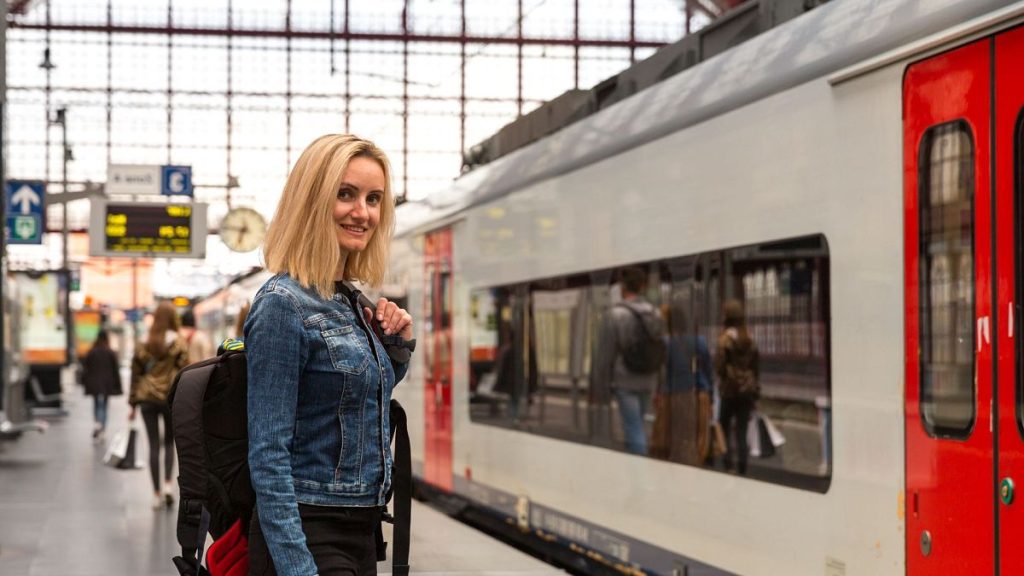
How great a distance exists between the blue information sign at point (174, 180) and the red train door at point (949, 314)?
54.2 ft

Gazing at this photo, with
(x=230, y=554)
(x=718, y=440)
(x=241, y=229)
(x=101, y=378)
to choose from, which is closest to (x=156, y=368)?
(x=718, y=440)

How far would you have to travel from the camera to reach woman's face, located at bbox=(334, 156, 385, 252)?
3.17 meters

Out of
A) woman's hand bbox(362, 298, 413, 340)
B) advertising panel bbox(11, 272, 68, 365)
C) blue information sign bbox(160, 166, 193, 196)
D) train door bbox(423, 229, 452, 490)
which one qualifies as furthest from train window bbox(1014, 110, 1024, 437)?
advertising panel bbox(11, 272, 68, 365)

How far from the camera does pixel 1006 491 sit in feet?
14.6

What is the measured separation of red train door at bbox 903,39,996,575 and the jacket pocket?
2.17 meters

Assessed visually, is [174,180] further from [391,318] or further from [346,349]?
[346,349]

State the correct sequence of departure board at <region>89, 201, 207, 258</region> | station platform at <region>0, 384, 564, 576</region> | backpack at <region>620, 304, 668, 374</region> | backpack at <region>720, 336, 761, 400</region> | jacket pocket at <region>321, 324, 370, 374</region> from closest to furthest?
jacket pocket at <region>321, 324, 370, 374</region> → backpack at <region>720, 336, 761, 400</region> → backpack at <region>620, 304, 668, 374</region> → station platform at <region>0, 384, 564, 576</region> → departure board at <region>89, 201, 207, 258</region>

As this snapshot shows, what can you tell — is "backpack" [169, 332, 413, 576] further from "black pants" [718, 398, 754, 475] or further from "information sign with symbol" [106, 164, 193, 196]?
"information sign with symbol" [106, 164, 193, 196]

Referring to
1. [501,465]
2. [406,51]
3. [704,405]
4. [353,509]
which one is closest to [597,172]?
[704,405]

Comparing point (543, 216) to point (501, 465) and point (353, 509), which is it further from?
point (353, 509)

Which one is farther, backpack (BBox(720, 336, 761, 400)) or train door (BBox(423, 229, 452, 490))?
train door (BBox(423, 229, 452, 490))

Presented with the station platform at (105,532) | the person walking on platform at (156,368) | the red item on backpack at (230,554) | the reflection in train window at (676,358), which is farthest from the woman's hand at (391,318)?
the person walking on platform at (156,368)

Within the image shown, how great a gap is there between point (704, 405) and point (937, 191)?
218 cm

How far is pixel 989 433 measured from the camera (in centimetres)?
455
